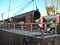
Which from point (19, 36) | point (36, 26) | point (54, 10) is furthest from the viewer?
point (54, 10)

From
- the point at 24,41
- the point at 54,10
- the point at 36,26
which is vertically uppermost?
the point at 54,10

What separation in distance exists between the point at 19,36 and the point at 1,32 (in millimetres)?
5191

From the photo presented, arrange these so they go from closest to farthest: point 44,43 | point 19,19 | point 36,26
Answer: point 44,43, point 36,26, point 19,19

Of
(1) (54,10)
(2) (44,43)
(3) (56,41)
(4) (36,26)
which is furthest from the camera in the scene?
(1) (54,10)

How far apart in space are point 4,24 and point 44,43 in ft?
34.6

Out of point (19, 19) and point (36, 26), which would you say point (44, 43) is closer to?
point (36, 26)

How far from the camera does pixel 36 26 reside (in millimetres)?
12883

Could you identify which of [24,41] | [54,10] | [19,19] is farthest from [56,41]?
[54,10]

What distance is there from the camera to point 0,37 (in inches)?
523

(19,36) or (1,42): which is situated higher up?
(19,36)

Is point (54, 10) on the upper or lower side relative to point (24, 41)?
upper

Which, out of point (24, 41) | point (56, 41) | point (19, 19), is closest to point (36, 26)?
point (19, 19)

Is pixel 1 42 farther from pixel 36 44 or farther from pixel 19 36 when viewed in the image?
pixel 36 44

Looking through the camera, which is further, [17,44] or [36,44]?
[17,44]
